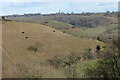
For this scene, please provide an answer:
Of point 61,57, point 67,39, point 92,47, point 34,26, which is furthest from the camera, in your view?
point 34,26

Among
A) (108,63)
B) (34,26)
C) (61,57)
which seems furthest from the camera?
(34,26)

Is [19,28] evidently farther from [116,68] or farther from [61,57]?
[116,68]

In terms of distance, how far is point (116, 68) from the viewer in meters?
24.9

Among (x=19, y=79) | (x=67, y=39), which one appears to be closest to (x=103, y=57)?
(x=19, y=79)

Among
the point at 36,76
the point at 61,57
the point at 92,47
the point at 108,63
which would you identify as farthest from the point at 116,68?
the point at 92,47

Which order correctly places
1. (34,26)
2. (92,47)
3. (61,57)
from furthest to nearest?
(34,26) → (92,47) → (61,57)

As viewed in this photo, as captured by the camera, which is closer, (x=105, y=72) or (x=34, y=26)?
(x=105, y=72)

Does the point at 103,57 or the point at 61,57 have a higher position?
the point at 103,57

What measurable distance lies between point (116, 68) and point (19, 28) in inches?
2494

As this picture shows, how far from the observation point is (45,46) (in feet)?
236

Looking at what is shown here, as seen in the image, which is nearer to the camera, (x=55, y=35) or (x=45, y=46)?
(x=45, y=46)

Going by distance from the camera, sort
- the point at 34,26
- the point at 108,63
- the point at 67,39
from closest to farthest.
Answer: the point at 108,63 < the point at 67,39 < the point at 34,26

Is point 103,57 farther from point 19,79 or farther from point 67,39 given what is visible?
point 67,39

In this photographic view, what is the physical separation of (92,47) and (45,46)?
13050 millimetres
